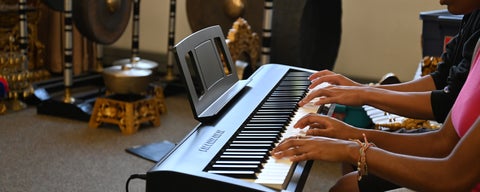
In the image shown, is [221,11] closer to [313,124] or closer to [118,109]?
[118,109]

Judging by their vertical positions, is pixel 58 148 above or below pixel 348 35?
below

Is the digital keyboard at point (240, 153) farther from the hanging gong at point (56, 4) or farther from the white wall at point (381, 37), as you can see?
the white wall at point (381, 37)

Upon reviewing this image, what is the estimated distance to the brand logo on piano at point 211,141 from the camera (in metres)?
1.24

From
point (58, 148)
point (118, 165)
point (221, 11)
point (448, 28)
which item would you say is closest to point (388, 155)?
point (448, 28)

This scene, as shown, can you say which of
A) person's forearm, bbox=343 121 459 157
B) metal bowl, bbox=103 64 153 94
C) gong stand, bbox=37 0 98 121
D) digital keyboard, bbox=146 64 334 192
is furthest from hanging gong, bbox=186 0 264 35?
person's forearm, bbox=343 121 459 157

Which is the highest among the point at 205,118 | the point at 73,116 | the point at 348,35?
the point at 205,118

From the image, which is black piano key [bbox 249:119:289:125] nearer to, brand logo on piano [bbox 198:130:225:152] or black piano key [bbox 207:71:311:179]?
black piano key [bbox 207:71:311:179]

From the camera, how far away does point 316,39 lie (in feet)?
12.3

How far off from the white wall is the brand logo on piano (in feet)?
8.67

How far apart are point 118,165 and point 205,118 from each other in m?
1.43

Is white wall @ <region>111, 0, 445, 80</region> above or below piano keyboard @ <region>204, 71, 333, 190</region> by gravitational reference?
below

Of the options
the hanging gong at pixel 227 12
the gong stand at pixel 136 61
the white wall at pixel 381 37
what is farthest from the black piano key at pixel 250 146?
the white wall at pixel 381 37

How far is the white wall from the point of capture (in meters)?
3.81

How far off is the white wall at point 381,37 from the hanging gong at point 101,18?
1.29m
